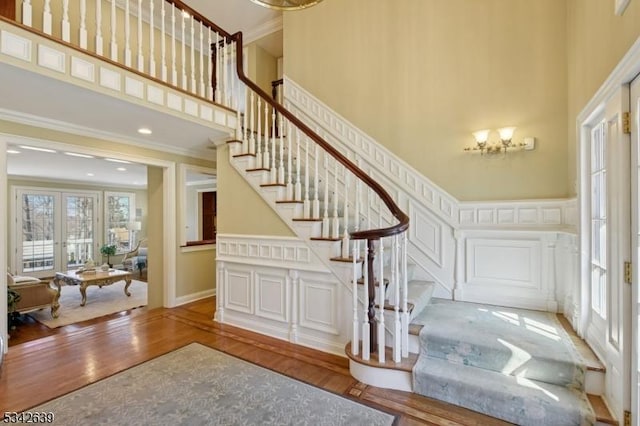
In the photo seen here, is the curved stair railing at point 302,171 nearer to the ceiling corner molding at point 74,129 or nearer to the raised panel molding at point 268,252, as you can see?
the raised panel molding at point 268,252

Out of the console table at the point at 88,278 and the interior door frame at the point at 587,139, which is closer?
the interior door frame at the point at 587,139

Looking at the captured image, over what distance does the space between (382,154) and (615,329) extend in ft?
8.52

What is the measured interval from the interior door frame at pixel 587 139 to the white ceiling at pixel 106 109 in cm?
353

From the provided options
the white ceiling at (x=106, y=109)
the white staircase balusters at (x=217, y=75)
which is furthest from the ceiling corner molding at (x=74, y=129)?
the white staircase balusters at (x=217, y=75)

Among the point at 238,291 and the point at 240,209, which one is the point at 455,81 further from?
the point at 238,291

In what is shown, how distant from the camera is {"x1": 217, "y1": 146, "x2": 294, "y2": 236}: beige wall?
11.0 feet

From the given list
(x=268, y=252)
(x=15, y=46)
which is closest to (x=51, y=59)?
(x=15, y=46)

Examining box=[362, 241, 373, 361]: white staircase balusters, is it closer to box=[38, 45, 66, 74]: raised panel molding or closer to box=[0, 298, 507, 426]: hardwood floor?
box=[0, 298, 507, 426]: hardwood floor

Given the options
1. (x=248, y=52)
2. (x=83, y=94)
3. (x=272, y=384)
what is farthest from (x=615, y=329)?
(x=248, y=52)

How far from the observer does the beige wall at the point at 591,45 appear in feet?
5.27

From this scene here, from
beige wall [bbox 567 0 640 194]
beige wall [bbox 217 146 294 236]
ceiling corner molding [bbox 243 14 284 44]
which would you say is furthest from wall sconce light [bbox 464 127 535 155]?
ceiling corner molding [bbox 243 14 284 44]

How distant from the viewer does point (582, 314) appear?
2309mm

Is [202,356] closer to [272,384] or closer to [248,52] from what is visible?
[272,384]

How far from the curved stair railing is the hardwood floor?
315 millimetres
